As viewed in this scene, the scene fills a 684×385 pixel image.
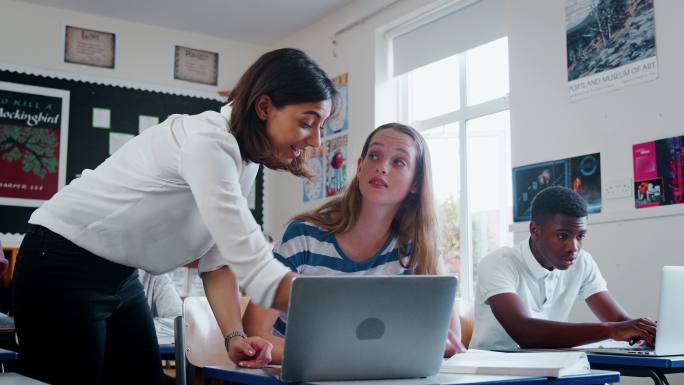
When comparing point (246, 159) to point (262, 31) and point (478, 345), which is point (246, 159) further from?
point (262, 31)

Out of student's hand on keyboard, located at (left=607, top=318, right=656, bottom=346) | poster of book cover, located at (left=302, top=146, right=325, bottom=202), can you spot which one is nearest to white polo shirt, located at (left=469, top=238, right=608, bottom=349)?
student's hand on keyboard, located at (left=607, top=318, right=656, bottom=346)

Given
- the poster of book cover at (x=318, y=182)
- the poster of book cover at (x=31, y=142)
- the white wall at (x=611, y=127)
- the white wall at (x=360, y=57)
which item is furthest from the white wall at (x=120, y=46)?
the white wall at (x=611, y=127)

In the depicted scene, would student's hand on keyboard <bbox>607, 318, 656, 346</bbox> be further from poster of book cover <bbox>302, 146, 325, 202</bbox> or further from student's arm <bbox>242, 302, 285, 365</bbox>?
poster of book cover <bbox>302, 146, 325, 202</bbox>

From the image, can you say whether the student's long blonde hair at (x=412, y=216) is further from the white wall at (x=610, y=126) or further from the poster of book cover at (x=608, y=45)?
the poster of book cover at (x=608, y=45)

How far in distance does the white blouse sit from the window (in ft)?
9.41

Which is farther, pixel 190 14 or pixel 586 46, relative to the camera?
pixel 190 14

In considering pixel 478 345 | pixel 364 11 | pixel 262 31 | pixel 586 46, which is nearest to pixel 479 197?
pixel 586 46

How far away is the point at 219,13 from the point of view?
5590mm

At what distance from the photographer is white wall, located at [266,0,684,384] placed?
3.23 m

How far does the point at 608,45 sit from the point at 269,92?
8.32 feet

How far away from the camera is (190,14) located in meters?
5.59

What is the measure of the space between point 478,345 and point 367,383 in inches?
57.1

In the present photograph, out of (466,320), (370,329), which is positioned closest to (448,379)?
(370,329)

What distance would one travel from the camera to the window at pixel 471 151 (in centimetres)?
430
